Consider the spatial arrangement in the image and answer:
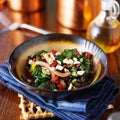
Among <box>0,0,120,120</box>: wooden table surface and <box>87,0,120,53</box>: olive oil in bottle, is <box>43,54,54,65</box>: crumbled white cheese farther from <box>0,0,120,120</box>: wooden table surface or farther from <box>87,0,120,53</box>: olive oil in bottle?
<box>87,0,120,53</box>: olive oil in bottle

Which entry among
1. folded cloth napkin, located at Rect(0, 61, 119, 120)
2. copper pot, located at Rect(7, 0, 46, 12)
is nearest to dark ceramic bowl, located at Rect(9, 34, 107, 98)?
folded cloth napkin, located at Rect(0, 61, 119, 120)

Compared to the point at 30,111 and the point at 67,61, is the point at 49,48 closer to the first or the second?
the point at 67,61

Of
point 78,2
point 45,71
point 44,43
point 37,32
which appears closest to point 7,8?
point 37,32

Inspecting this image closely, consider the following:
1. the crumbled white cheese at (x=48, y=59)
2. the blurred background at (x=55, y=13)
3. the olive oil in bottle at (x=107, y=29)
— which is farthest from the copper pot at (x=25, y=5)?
the crumbled white cheese at (x=48, y=59)

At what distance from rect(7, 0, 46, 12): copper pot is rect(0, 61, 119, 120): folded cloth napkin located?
52cm

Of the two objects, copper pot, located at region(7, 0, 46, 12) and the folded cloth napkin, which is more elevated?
copper pot, located at region(7, 0, 46, 12)

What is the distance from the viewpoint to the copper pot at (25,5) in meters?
1.16

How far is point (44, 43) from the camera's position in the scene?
0.82 meters

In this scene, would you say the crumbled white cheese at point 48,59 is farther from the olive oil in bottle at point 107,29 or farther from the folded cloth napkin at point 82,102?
the olive oil in bottle at point 107,29

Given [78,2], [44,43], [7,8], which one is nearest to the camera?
[44,43]

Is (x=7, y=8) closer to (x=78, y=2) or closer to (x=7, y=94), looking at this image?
(x=78, y=2)

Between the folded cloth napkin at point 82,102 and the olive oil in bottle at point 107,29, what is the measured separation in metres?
0.23

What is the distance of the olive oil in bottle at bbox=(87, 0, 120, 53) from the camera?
922mm

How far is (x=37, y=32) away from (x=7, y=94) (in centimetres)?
35
